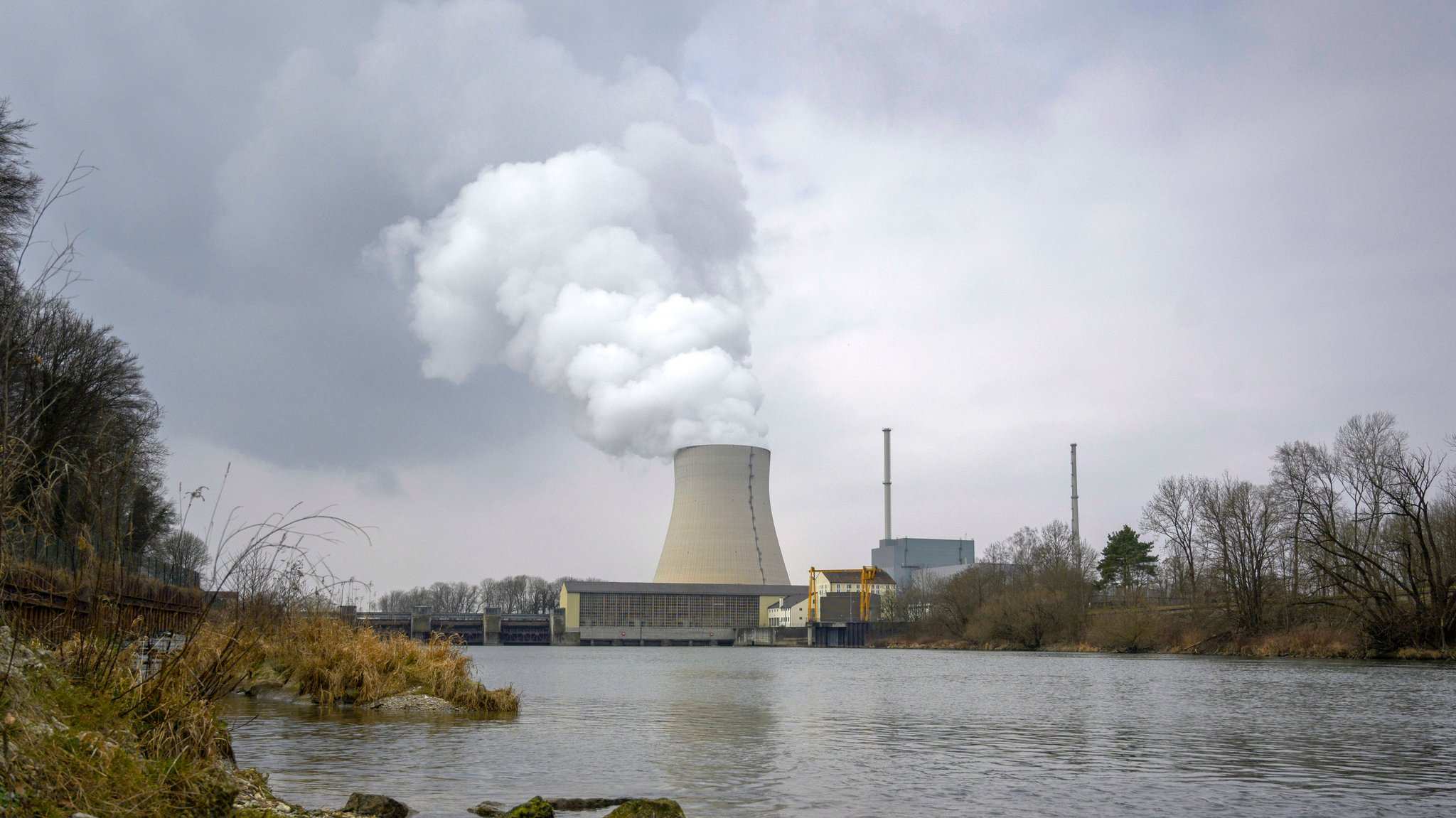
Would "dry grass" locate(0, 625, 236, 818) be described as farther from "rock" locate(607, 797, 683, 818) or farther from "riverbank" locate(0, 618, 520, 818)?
"rock" locate(607, 797, 683, 818)

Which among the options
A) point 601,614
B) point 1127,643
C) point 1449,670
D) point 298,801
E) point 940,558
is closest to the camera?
point 298,801

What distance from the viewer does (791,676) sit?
104 feet

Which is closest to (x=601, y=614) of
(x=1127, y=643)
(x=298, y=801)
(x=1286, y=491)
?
(x=1127, y=643)

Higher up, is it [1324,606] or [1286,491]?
[1286,491]

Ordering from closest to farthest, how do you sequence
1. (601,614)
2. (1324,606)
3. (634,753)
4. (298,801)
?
(298,801), (634,753), (1324,606), (601,614)

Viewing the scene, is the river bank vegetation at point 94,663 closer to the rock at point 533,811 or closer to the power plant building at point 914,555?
the rock at point 533,811

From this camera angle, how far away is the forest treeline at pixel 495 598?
391 feet

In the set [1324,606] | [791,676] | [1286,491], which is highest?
[1286,491]

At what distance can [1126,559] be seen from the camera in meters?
69.1

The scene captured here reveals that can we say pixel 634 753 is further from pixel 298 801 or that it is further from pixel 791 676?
pixel 791 676

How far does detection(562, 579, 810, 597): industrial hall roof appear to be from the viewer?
96.2 metres

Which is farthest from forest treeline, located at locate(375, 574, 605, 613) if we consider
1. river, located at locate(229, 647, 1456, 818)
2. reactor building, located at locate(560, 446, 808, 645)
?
river, located at locate(229, 647, 1456, 818)

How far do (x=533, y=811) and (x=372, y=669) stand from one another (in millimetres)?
10251

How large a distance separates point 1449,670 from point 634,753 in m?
25.1
